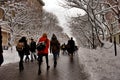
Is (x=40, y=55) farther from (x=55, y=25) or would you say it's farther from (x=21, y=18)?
(x=55, y=25)

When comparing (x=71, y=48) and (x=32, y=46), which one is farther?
(x=71, y=48)

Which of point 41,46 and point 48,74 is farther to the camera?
point 41,46

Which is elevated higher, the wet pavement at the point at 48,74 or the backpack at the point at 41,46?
the backpack at the point at 41,46

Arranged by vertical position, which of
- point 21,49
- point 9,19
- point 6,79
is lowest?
point 6,79

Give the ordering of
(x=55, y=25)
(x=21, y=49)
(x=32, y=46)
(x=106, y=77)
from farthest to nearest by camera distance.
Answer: (x=55, y=25), (x=32, y=46), (x=21, y=49), (x=106, y=77)

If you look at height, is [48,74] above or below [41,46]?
below

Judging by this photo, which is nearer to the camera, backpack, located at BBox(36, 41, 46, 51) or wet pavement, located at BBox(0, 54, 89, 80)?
wet pavement, located at BBox(0, 54, 89, 80)

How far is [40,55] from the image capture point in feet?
45.9

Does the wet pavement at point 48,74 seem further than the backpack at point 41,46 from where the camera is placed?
No

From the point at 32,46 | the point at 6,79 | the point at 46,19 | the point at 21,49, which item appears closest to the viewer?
the point at 6,79

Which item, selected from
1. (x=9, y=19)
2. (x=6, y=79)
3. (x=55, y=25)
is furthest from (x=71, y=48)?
(x=55, y=25)

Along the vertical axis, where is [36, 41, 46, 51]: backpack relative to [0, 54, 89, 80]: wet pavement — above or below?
Result: above

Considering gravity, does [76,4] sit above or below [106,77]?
above

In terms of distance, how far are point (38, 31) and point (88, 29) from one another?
19427mm
